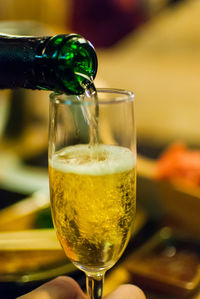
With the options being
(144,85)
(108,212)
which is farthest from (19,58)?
(144,85)

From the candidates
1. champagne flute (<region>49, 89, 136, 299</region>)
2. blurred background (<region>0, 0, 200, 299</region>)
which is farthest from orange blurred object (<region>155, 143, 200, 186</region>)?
champagne flute (<region>49, 89, 136, 299</region>)

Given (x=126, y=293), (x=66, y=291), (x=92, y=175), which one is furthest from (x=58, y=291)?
(x=92, y=175)


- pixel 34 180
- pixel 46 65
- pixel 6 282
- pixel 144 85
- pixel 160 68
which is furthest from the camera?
pixel 160 68

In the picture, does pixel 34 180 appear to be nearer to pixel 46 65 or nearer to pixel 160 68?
pixel 46 65

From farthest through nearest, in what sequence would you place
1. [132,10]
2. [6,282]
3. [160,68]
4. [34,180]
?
[132,10] → [160,68] → [34,180] → [6,282]

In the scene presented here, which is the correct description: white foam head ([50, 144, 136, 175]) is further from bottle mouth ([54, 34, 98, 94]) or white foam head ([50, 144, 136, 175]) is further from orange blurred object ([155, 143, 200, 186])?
orange blurred object ([155, 143, 200, 186])

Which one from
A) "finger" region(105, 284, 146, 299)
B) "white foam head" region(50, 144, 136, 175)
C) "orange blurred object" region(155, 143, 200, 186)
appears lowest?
"finger" region(105, 284, 146, 299)
